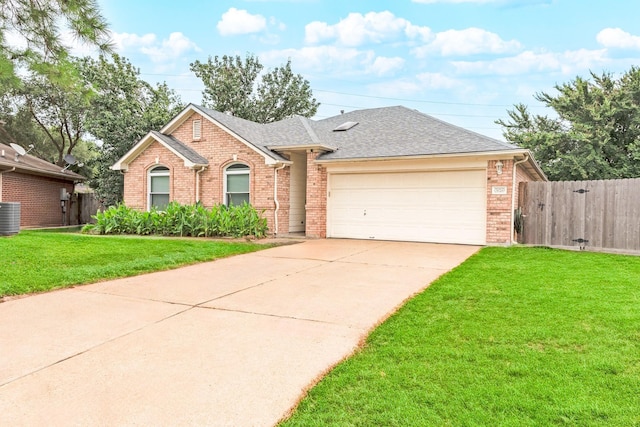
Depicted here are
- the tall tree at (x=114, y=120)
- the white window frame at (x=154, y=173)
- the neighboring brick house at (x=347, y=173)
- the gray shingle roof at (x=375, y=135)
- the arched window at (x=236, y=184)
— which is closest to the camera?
the neighboring brick house at (x=347, y=173)

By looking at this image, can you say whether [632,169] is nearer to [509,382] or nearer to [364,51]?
[364,51]

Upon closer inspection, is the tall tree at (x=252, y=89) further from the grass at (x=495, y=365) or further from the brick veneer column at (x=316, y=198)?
the grass at (x=495, y=365)

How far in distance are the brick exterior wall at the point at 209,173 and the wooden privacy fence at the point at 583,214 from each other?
742 centimetres

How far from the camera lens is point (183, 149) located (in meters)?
15.1

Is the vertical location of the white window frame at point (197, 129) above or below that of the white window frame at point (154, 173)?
above

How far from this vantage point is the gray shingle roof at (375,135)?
11.8 meters

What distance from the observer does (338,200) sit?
1328 centimetres

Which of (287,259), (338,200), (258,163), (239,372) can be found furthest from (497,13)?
(239,372)

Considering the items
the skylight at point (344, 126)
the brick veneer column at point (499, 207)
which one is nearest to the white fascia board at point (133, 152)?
the skylight at point (344, 126)

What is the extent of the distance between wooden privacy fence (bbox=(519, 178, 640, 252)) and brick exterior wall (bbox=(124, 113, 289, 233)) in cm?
742

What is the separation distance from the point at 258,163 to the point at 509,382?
11985 mm

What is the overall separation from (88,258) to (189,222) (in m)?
4.91

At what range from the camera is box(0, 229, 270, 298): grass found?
615cm

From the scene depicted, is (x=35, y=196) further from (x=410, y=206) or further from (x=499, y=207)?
(x=499, y=207)
